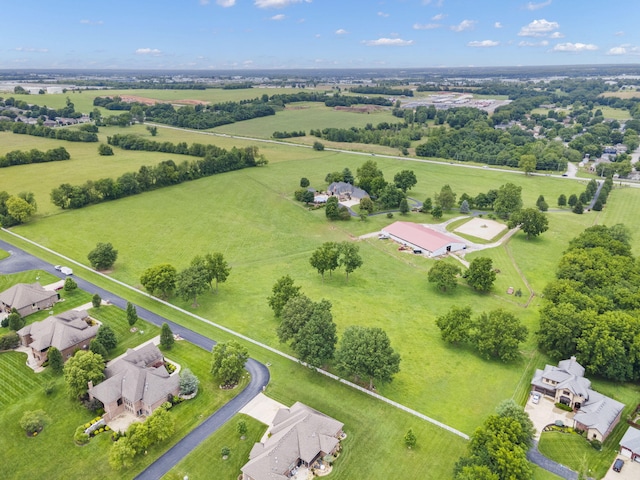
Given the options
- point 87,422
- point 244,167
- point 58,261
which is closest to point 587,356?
point 87,422

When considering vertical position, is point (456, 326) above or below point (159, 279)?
below

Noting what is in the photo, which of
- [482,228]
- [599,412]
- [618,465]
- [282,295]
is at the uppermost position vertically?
[282,295]

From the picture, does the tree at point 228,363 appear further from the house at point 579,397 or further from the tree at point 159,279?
the house at point 579,397

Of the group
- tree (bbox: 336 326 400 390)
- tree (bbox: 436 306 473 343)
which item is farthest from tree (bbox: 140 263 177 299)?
tree (bbox: 436 306 473 343)

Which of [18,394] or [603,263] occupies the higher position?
[603,263]

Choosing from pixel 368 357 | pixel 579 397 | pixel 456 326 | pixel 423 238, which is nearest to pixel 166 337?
pixel 368 357

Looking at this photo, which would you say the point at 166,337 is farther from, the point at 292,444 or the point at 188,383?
the point at 292,444

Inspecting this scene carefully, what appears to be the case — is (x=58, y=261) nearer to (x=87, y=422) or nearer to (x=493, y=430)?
(x=87, y=422)
